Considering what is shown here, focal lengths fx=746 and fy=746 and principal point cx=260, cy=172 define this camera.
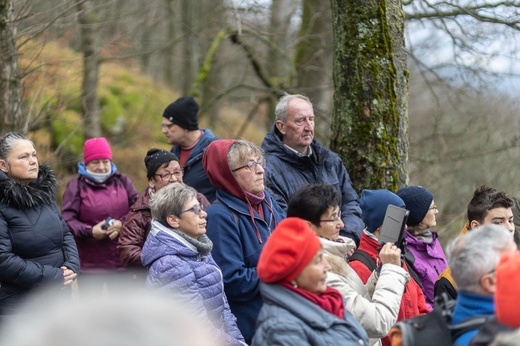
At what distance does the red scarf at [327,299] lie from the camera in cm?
363

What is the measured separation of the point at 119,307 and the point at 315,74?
11217mm

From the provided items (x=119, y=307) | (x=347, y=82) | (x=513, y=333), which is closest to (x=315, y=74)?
(x=347, y=82)

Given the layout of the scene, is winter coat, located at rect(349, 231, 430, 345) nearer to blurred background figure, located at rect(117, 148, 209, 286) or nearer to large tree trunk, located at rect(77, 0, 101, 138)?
blurred background figure, located at rect(117, 148, 209, 286)

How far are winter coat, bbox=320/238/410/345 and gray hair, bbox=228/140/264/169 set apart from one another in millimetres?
1006

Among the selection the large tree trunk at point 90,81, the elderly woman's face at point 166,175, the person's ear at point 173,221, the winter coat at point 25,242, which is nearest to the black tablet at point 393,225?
the person's ear at point 173,221

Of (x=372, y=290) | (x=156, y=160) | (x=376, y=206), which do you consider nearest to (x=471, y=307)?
(x=372, y=290)

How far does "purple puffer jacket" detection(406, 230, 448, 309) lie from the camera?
5.39 metres

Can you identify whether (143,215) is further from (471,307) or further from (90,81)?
(90,81)

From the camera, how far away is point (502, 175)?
1845 centimetres

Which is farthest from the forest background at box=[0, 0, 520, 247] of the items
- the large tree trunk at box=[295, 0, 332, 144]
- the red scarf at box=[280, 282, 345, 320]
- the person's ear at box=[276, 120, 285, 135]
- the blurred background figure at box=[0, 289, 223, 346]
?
the blurred background figure at box=[0, 289, 223, 346]

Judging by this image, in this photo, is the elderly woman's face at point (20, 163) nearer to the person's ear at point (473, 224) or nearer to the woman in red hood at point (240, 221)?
the woman in red hood at point (240, 221)

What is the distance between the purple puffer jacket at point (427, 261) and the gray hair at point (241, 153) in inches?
52.2

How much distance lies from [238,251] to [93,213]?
240 cm

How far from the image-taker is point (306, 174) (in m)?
6.15
